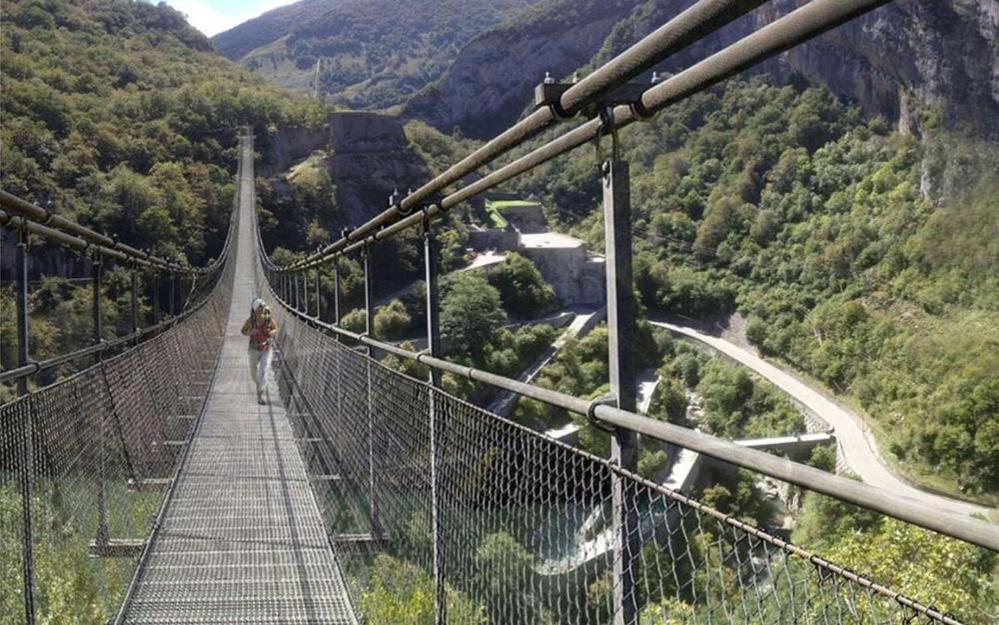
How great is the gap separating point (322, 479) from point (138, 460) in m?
0.90

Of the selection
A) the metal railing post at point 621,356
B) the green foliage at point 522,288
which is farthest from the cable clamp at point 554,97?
the green foliage at point 522,288

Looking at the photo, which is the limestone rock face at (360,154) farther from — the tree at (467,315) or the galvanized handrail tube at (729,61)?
the galvanized handrail tube at (729,61)

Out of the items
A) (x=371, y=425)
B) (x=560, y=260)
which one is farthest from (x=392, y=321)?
(x=371, y=425)

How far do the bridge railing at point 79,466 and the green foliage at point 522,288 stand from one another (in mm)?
30038

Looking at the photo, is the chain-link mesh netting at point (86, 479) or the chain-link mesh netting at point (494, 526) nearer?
the chain-link mesh netting at point (494, 526)

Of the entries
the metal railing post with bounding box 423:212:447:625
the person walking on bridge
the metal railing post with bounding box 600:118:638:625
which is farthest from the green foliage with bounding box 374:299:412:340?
the metal railing post with bounding box 600:118:638:625

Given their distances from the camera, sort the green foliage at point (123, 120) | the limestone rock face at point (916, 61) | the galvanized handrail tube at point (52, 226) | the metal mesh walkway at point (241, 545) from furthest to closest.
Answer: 1. the limestone rock face at point (916, 61)
2. the green foliage at point (123, 120)
3. the metal mesh walkway at point (241, 545)
4. the galvanized handrail tube at point (52, 226)

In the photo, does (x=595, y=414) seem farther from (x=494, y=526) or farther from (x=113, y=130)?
(x=113, y=130)

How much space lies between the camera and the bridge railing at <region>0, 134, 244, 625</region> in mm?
1743

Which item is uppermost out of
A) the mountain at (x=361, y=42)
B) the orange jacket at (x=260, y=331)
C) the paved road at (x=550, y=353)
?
the mountain at (x=361, y=42)

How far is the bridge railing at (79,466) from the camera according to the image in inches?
68.6

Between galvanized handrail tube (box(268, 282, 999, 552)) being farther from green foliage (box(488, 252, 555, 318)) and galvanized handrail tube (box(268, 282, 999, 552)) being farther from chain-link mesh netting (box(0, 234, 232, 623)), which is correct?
green foliage (box(488, 252, 555, 318))

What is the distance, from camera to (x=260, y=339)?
510cm

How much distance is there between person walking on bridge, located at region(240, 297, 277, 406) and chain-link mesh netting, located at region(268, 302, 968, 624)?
65.0 inches
